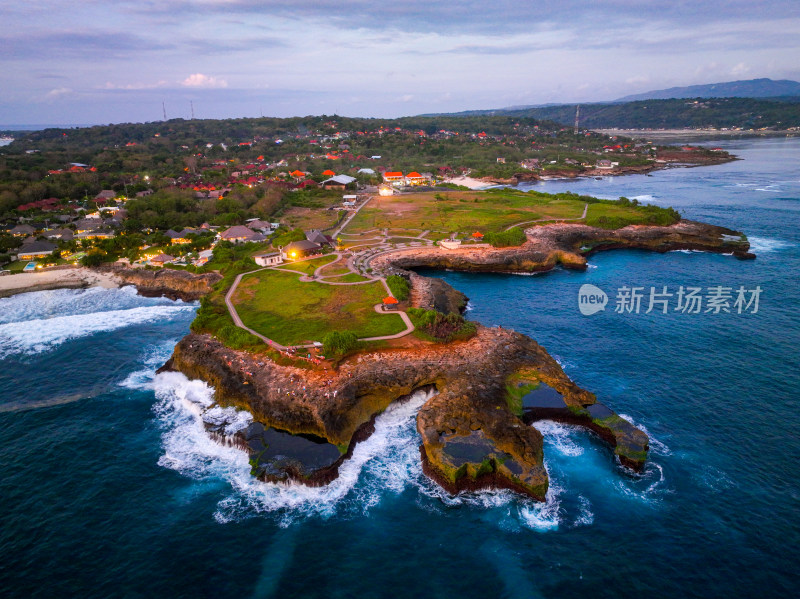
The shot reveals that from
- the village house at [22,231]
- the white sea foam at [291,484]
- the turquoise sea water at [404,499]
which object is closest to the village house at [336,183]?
the village house at [22,231]

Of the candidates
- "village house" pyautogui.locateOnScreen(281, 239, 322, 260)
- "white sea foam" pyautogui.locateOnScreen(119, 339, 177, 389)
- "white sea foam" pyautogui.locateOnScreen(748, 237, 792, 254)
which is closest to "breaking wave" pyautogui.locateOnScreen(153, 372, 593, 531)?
"white sea foam" pyautogui.locateOnScreen(119, 339, 177, 389)

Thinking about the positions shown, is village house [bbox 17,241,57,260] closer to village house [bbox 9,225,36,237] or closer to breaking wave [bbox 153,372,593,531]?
village house [bbox 9,225,36,237]

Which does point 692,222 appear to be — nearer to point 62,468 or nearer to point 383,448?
point 383,448

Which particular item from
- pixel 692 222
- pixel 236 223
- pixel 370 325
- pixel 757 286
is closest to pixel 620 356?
pixel 370 325

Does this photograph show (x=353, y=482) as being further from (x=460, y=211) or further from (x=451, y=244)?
(x=460, y=211)

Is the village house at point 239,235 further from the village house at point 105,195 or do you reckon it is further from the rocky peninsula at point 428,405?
the village house at point 105,195

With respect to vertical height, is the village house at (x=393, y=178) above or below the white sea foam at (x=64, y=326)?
above
